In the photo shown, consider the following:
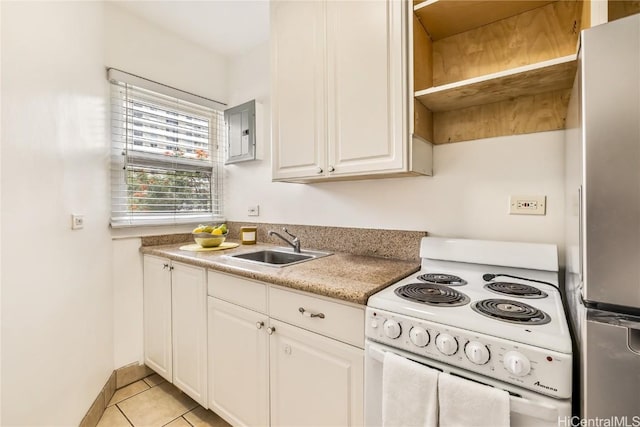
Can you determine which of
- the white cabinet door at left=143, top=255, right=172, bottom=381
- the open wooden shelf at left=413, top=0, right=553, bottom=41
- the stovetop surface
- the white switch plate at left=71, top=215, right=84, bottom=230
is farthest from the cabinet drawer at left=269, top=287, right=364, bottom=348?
the open wooden shelf at left=413, top=0, right=553, bottom=41

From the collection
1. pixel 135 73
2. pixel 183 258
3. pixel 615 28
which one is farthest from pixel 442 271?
pixel 135 73

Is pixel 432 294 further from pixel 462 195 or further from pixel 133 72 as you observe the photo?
pixel 133 72

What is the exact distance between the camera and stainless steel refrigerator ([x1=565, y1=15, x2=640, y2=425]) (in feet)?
1.97

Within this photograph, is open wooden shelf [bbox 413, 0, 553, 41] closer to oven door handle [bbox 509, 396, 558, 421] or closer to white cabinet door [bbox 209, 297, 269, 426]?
oven door handle [bbox 509, 396, 558, 421]

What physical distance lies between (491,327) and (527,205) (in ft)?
2.57

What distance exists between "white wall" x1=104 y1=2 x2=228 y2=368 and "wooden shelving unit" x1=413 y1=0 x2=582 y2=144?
1.92 m

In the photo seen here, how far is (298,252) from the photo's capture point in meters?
1.95

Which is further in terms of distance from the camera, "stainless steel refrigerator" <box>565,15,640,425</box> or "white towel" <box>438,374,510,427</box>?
"white towel" <box>438,374,510,427</box>

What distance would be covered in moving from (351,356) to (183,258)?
1159 mm

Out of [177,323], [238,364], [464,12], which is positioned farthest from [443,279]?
[177,323]

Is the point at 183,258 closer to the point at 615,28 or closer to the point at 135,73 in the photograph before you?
the point at 135,73

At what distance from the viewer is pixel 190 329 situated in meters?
1.71

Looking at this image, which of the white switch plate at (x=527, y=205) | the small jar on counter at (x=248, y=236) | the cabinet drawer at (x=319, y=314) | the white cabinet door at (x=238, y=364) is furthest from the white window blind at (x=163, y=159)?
the white switch plate at (x=527, y=205)

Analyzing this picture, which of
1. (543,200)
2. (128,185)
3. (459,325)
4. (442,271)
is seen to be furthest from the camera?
(128,185)
